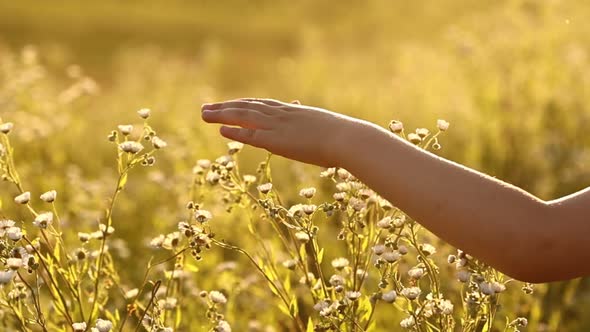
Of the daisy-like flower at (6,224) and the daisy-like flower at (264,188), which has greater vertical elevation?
the daisy-like flower at (264,188)

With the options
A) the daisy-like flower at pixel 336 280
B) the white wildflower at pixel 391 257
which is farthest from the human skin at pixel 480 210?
the daisy-like flower at pixel 336 280

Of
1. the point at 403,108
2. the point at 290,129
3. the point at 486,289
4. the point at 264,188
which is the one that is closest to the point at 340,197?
the point at 264,188

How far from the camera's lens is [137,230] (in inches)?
208

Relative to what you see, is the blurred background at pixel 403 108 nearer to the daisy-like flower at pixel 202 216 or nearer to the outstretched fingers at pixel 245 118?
the daisy-like flower at pixel 202 216

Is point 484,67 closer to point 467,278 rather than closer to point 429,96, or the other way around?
point 429,96

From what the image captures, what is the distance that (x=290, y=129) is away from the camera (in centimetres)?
206

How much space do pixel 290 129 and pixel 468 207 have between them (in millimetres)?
450

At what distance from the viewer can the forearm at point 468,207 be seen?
1.88 metres

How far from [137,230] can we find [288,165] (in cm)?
156

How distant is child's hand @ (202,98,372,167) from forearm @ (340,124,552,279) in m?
0.12

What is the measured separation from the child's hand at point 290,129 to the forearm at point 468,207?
12 cm

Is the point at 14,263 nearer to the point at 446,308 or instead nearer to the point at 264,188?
the point at 264,188

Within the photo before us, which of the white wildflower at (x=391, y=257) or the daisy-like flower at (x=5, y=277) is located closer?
the daisy-like flower at (x=5, y=277)

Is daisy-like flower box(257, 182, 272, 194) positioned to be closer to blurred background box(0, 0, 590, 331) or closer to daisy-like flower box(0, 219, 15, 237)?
daisy-like flower box(0, 219, 15, 237)
